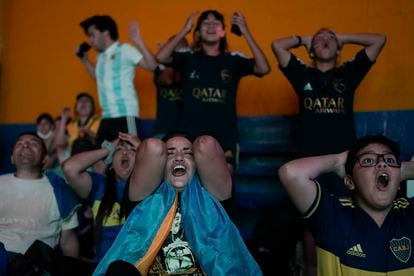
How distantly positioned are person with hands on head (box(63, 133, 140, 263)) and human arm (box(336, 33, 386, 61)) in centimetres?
131

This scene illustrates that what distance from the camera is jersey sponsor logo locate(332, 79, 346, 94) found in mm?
2580

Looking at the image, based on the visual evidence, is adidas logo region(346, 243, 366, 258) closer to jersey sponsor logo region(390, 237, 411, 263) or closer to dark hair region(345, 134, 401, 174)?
jersey sponsor logo region(390, 237, 411, 263)

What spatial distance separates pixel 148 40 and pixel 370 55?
2.05 metres

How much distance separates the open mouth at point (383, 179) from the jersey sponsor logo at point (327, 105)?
37.7 inches

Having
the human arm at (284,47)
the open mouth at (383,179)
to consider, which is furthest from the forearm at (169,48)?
the open mouth at (383,179)

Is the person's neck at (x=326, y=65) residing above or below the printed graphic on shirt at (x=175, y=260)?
above

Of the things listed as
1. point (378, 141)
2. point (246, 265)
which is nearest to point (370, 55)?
point (378, 141)

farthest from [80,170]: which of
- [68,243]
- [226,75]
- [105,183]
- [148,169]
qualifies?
[226,75]

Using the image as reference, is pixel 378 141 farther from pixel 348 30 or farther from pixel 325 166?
pixel 348 30

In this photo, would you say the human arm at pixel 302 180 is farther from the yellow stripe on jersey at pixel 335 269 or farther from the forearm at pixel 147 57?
the forearm at pixel 147 57

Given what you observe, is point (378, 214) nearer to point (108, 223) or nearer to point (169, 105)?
point (108, 223)

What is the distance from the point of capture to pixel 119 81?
331 centimetres

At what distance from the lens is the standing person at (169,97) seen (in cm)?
319

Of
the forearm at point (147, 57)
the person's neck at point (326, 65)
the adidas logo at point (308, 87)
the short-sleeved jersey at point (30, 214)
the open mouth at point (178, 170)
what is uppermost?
the forearm at point (147, 57)
